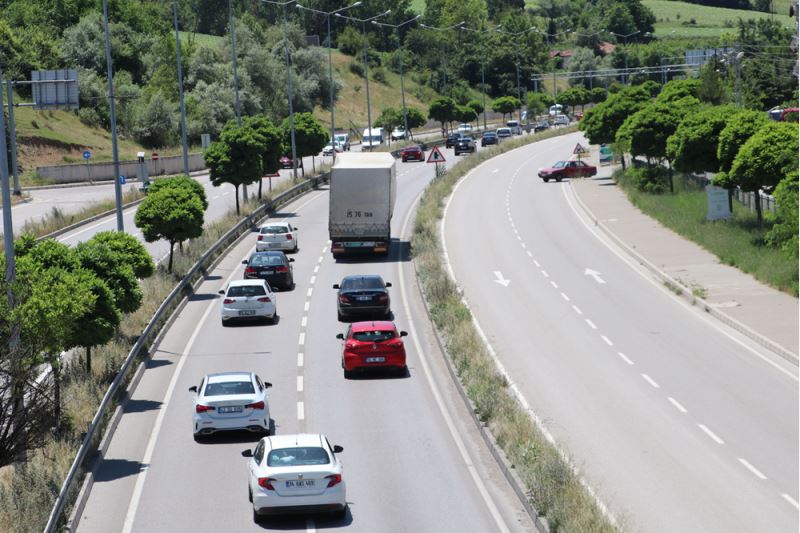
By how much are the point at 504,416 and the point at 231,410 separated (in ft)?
18.4

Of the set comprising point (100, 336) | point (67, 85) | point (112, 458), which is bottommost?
point (112, 458)

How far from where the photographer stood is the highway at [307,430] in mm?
20469

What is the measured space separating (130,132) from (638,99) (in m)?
49.4

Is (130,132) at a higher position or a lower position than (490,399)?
higher

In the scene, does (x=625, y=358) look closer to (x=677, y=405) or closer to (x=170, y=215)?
(x=677, y=405)

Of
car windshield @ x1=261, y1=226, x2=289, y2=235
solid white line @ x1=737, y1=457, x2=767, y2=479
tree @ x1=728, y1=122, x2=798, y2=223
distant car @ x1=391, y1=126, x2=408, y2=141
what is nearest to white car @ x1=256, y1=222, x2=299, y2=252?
car windshield @ x1=261, y1=226, x2=289, y2=235

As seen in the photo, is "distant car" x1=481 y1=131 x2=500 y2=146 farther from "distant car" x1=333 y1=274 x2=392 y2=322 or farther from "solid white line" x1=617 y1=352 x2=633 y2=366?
"solid white line" x1=617 y1=352 x2=633 y2=366

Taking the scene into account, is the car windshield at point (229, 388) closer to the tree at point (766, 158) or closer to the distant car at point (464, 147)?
the tree at point (766, 158)

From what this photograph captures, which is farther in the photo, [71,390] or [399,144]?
[399,144]

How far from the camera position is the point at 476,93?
600 feet

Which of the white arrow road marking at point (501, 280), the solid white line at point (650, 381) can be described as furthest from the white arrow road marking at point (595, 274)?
the solid white line at point (650, 381)

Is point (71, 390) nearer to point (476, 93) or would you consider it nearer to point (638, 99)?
point (638, 99)

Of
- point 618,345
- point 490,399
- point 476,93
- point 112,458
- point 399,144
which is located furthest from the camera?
point 476,93

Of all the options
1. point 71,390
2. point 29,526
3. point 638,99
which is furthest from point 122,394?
point 638,99
